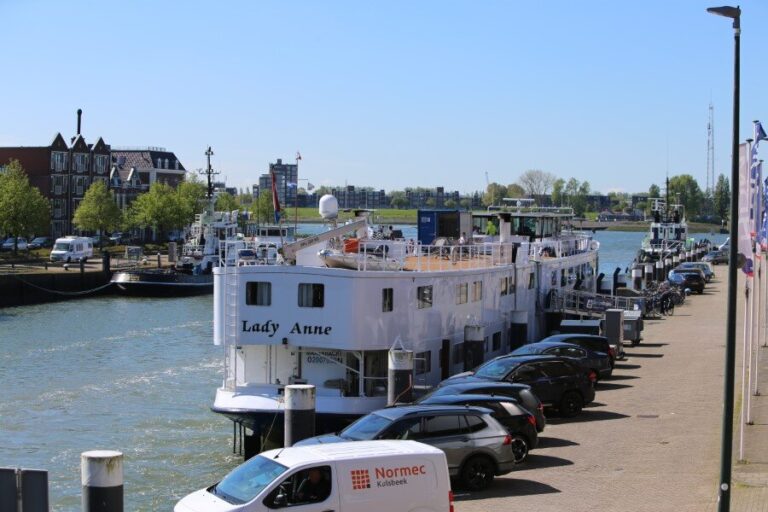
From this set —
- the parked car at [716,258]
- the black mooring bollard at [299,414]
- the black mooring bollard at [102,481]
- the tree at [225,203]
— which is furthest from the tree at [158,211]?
the black mooring bollard at [102,481]

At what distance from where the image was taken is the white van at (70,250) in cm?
8962

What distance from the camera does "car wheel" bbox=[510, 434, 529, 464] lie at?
2109 cm

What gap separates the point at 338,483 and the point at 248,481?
1.29 m

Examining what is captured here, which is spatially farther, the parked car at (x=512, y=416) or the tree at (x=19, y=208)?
the tree at (x=19, y=208)

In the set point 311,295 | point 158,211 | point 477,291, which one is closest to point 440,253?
point 477,291

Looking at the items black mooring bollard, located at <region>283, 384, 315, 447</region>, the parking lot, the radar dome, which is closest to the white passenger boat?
the radar dome

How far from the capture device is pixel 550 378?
86.7 feet

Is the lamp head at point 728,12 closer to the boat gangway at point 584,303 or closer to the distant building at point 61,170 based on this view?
the boat gangway at point 584,303

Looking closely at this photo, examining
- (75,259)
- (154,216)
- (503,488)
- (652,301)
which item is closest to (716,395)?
(503,488)

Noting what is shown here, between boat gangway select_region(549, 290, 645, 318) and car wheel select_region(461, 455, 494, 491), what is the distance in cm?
2650

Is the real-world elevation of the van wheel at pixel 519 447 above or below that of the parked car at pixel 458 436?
below

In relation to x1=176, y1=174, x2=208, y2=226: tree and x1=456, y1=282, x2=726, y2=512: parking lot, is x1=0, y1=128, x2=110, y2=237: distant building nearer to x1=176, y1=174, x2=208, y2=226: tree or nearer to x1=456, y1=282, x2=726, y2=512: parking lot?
x1=176, y1=174, x2=208, y2=226: tree

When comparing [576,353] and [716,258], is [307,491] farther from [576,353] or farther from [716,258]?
[716,258]

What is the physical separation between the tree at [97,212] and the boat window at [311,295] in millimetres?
81724
